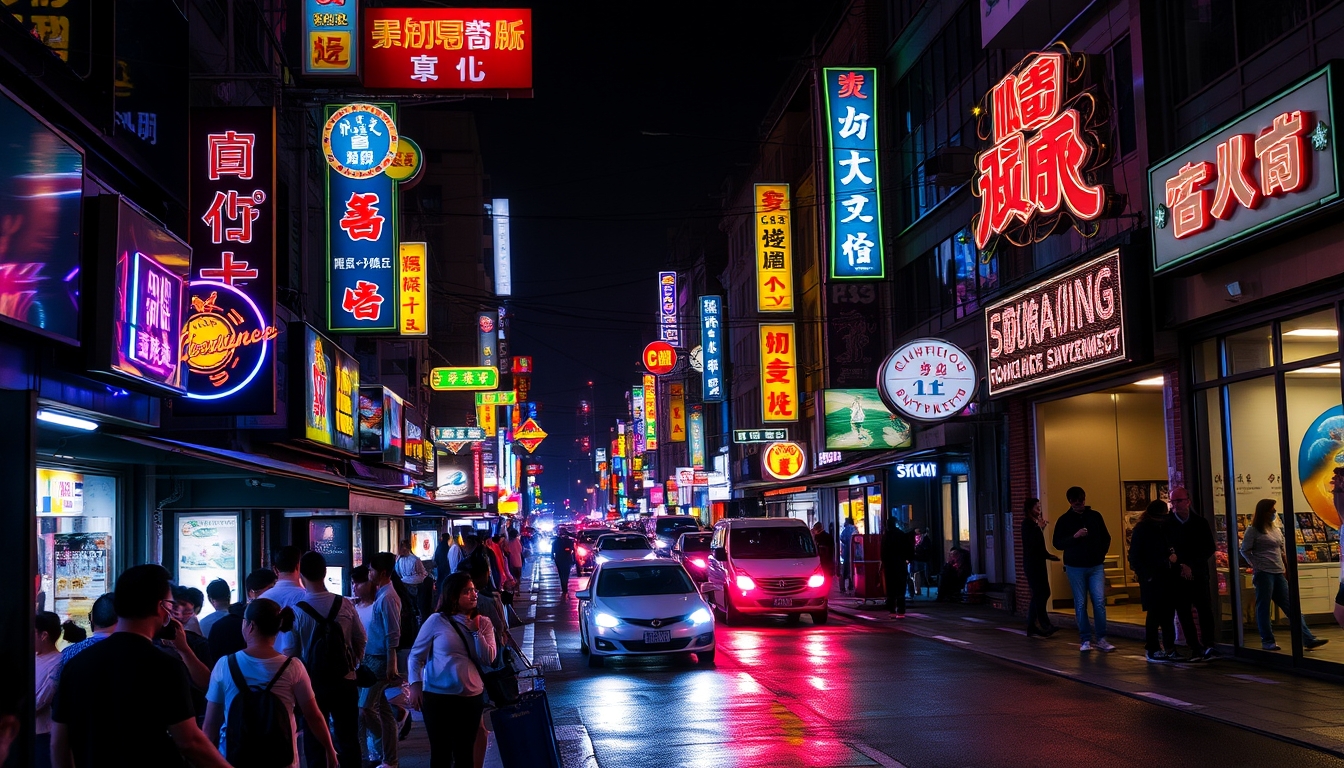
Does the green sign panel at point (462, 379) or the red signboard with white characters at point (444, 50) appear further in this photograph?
the green sign panel at point (462, 379)

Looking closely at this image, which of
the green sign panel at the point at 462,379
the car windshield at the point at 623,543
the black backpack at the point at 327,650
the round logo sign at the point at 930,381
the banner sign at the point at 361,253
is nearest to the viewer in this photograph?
the black backpack at the point at 327,650

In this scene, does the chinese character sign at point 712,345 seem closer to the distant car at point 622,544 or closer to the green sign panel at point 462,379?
the green sign panel at point 462,379

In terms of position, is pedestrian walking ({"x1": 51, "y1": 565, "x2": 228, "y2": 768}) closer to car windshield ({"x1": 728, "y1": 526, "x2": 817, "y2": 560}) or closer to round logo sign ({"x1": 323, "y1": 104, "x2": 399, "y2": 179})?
round logo sign ({"x1": 323, "y1": 104, "x2": 399, "y2": 179})

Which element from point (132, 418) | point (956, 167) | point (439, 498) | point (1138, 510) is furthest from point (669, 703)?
point (439, 498)

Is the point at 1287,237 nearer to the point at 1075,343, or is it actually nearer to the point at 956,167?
the point at 1075,343

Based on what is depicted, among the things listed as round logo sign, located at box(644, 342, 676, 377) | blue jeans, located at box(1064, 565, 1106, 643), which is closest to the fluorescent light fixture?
blue jeans, located at box(1064, 565, 1106, 643)

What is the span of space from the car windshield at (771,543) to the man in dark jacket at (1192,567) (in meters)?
9.28

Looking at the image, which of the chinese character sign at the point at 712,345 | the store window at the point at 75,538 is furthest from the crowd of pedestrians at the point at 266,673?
the chinese character sign at the point at 712,345

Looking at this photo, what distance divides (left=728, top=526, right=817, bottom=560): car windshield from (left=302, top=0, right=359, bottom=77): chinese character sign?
36.1 feet

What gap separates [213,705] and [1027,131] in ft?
49.9

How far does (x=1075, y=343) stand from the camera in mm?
18344

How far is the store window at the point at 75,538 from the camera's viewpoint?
40.0ft

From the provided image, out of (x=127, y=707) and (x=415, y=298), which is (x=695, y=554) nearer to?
(x=415, y=298)

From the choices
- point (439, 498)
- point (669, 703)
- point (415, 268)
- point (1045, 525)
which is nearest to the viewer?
point (669, 703)
